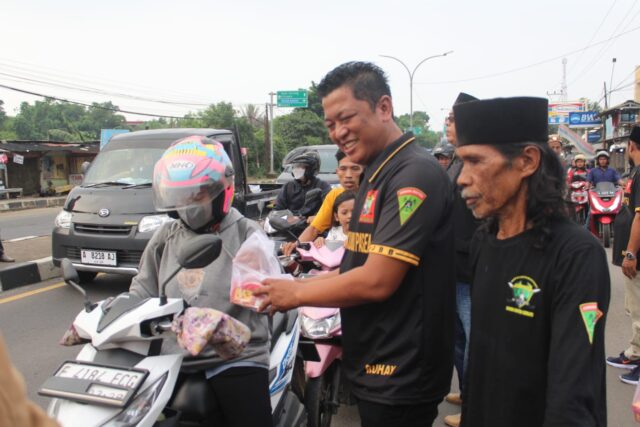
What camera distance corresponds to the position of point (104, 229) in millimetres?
6125

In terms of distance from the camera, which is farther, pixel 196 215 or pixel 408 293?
pixel 196 215

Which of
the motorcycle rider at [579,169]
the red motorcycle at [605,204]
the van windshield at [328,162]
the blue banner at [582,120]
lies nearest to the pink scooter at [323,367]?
the van windshield at [328,162]

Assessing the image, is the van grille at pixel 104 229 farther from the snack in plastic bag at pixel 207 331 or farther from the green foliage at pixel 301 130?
the green foliage at pixel 301 130

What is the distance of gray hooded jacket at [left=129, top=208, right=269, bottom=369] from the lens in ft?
6.59

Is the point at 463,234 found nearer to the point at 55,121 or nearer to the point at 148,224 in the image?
the point at 148,224

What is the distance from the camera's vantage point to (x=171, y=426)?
5.75ft

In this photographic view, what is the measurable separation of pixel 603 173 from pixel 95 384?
9.94 metres

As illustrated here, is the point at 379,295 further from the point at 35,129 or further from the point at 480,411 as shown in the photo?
the point at 35,129

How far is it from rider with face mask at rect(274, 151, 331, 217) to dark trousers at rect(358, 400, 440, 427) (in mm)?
3491

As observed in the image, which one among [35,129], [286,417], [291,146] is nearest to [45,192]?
[291,146]

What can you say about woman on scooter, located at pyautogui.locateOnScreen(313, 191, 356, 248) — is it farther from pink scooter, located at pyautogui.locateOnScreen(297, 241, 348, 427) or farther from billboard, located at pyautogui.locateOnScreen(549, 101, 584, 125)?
billboard, located at pyautogui.locateOnScreen(549, 101, 584, 125)

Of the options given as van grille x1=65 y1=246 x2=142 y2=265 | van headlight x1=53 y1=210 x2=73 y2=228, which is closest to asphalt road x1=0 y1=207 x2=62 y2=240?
van headlight x1=53 y1=210 x2=73 y2=228

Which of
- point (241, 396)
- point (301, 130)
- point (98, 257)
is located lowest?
point (98, 257)

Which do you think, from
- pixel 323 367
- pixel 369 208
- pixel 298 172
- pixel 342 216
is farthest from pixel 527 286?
pixel 298 172
